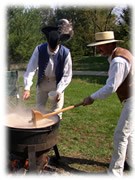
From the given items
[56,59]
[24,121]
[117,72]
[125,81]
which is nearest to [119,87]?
[125,81]

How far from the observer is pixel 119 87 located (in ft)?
10.9

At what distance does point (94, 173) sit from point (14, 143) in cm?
123

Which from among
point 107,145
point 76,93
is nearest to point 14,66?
point 76,93

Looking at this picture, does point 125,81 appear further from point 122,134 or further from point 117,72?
point 122,134

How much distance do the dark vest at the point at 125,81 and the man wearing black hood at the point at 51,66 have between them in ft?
2.67

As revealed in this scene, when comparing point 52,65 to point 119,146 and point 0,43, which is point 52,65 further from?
point 0,43

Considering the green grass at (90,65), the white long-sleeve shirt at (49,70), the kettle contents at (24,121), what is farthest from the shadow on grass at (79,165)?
the green grass at (90,65)

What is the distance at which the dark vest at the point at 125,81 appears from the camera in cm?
314

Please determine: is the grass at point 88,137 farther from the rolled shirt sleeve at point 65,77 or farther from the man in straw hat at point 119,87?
the rolled shirt sleeve at point 65,77

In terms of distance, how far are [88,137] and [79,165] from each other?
3.49 ft

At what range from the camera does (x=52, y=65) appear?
3824mm

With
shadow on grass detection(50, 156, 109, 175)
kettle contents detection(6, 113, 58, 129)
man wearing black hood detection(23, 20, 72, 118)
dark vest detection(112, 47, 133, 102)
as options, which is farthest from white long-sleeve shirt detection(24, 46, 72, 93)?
shadow on grass detection(50, 156, 109, 175)

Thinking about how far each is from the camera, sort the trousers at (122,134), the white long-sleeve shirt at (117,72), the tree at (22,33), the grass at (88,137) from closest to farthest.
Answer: the white long-sleeve shirt at (117,72), the trousers at (122,134), the grass at (88,137), the tree at (22,33)

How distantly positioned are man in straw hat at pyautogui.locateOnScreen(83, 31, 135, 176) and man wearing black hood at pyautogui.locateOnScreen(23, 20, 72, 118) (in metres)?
0.57
